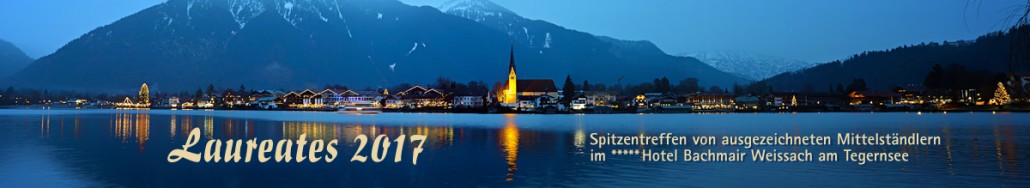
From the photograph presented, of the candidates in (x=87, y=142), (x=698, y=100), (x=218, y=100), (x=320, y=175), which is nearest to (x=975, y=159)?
(x=320, y=175)

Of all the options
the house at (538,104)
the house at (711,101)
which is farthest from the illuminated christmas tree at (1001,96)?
the house at (538,104)

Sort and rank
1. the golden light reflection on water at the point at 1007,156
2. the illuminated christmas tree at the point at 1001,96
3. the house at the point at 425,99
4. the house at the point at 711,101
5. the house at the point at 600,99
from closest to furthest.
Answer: the golden light reflection on water at the point at 1007,156 → the illuminated christmas tree at the point at 1001,96 → the house at the point at 425,99 → the house at the point at 600,99 → the house at the point at 711,101

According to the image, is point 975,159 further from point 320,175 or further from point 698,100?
point 698,100

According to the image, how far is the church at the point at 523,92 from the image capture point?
137375mm

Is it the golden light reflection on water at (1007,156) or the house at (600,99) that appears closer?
the golden light reflection on water at (1007,156)

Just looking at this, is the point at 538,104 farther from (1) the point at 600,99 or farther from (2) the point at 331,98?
(2) the point at 331,98

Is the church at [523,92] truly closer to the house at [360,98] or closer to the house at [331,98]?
the house at [360,98]

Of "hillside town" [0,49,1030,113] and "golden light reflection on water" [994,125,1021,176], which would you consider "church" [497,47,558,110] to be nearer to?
"hillside town" [0,49,1030,113]

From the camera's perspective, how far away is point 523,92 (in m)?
153

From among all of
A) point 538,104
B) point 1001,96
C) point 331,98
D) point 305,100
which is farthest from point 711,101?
point 305,100

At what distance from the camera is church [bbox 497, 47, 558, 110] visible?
5408 inches

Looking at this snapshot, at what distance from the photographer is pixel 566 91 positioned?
13150 centimetres

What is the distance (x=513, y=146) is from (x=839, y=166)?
14.0 meters

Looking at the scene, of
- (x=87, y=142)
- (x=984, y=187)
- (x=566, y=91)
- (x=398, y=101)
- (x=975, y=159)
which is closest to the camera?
(x=984, y=187)
